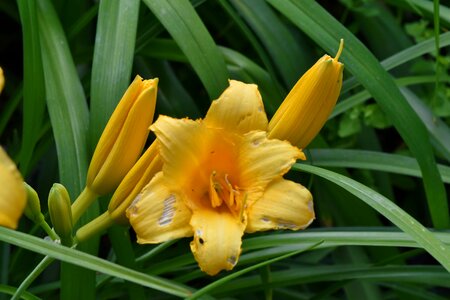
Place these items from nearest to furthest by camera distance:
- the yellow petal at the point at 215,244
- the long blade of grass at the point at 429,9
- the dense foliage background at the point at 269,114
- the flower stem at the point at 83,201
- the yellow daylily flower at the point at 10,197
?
the yellow daylily flower at the point at 10,197 → the yellow petal at the point at 215,244 → the flower stem at the point at 83,201 → the dense foliage background at the point at 269,114 → the long blade of grass at the point at 429,9

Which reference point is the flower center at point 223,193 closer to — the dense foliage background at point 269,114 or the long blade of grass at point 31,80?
the dense foliage background at point 269,114

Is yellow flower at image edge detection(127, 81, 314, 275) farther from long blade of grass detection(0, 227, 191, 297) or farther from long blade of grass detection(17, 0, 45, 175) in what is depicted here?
long blade of grass detection(17, 0, 45, 175)

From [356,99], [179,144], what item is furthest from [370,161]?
[179,144]

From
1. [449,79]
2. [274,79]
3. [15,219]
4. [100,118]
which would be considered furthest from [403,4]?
[15,219]

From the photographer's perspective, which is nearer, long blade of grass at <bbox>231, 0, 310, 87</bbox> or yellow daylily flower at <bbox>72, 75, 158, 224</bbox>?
yellow daylily flower at <bbox>72, 75, 158, 224</bbox>

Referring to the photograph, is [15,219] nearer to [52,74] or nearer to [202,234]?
[202,234]

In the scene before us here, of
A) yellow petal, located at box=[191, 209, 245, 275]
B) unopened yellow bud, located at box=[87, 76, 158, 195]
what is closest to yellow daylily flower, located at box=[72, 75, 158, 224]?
unopened yellow bud, located at box=[87, 76, 158, 195]

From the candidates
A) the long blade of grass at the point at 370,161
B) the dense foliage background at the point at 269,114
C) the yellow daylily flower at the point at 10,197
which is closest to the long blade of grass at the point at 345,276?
the dense foliage background at the point at 269,114
